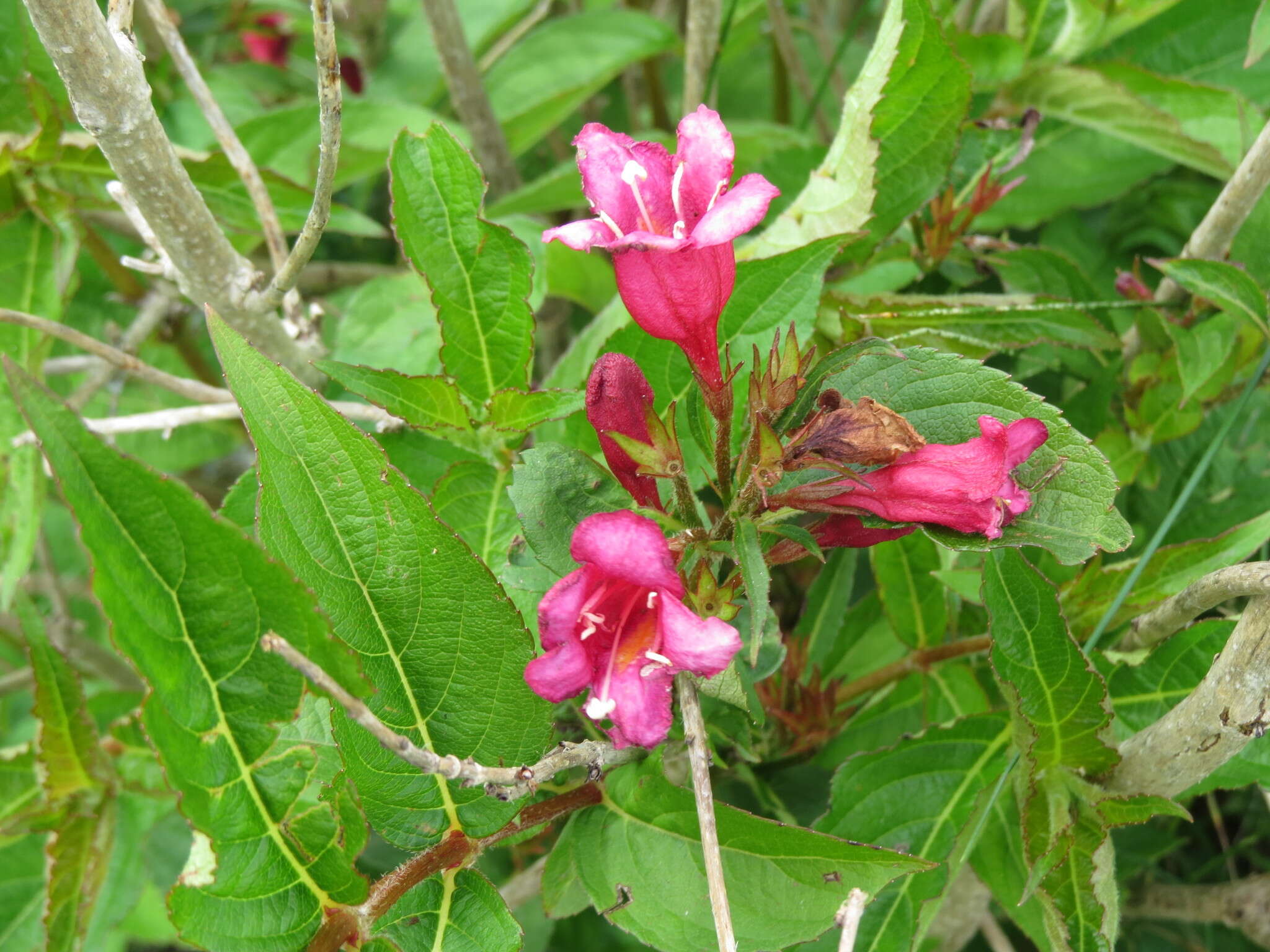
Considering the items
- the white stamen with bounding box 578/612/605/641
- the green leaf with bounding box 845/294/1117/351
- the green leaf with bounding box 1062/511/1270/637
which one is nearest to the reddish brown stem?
the green leaf with bounding box 1062/511/1270/637

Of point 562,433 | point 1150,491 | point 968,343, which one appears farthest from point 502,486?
point 1150,491

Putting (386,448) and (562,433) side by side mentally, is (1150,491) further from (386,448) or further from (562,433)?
(386,448)

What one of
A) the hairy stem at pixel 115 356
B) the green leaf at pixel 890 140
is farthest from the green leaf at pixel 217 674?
the green leaf at pixel 890 140

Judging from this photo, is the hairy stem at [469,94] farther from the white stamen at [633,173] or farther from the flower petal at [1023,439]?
the flower petal at [1023,439]

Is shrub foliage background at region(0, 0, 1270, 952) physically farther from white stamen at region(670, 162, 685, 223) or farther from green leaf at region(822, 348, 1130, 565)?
white stamen at region(670, 162, 685, 223)

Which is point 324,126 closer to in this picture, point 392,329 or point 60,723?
point 392,329

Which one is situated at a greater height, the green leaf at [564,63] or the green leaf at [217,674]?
the green leaf at [564,63]
